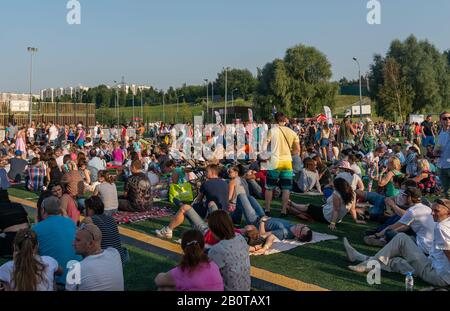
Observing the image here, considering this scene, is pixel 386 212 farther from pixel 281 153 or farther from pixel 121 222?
pixel 121 222

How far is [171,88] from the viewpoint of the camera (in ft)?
440

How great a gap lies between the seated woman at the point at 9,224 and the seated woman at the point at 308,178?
7.24m

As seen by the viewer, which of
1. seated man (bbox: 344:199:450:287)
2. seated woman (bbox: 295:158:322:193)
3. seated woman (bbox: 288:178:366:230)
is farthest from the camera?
seated woman (bbox: 295:158:322:193)

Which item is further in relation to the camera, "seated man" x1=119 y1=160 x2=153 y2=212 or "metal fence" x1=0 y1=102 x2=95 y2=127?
"metal fence" x1=0 y1=102 x2=95 y2=127

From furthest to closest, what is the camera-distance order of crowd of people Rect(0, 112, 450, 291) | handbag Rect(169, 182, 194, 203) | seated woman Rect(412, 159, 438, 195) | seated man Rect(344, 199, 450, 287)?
seated woman Rect(412, 159, 438, 195) → handbag Rect(169, 182, 194, 203) → seated man Rect(344, 199, 450, 287) → crowd of people Rect(0, 112, 450, 291)

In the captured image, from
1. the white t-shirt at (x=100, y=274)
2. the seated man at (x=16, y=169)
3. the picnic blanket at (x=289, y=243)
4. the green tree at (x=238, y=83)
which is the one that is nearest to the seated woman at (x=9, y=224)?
the picnic blanket at (x=289, y=243)

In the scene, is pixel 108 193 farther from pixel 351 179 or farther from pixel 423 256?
pixel 423 256

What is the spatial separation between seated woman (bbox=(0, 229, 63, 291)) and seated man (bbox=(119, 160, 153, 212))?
5.75 meters

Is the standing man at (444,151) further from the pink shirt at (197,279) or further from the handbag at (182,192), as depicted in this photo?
the pink shirt at (197,279)

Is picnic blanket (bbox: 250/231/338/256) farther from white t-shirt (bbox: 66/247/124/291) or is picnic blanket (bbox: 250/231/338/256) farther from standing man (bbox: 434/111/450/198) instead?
white t-shirt (bbox: 66/247/124/291)

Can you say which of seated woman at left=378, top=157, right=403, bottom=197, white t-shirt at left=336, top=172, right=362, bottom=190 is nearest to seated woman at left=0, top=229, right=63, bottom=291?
white t-shirt at left=336, top=172, right=362, bottom=190

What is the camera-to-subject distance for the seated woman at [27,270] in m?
4.02

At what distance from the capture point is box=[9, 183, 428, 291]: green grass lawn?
5.94m

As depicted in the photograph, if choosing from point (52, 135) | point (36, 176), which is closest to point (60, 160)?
point (36, 176)
